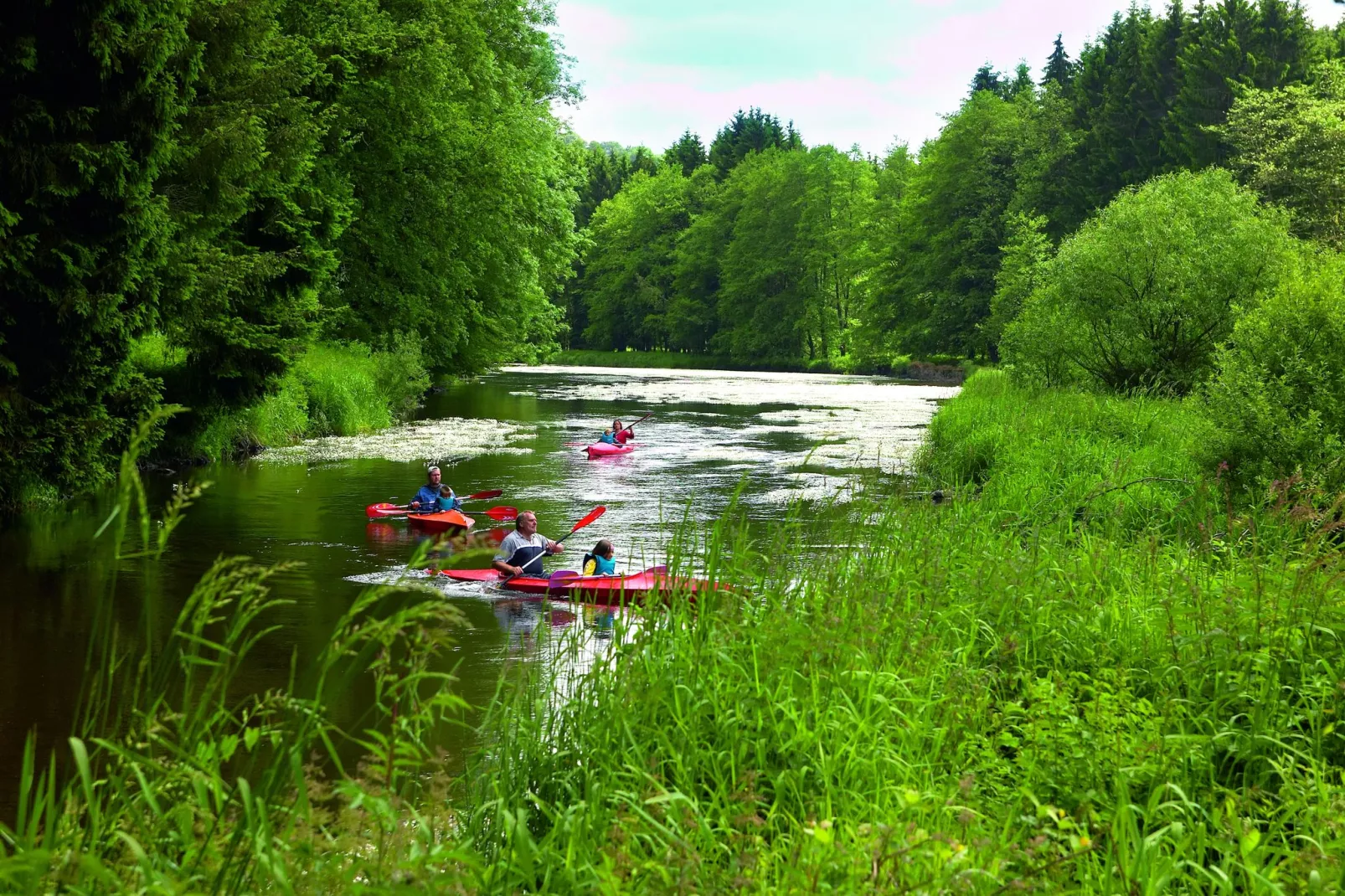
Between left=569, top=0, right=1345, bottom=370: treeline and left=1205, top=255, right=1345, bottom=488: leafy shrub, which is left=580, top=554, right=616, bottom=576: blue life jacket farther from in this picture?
left=569, top=0, right=1345, bottom=370: treeline

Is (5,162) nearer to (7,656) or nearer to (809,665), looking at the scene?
(7,656)

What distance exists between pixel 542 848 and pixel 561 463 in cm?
1735

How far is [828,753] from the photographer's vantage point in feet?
13.9

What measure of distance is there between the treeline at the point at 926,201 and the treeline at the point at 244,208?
2218 cm

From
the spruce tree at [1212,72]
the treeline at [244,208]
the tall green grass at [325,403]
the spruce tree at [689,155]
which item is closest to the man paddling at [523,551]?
the treeline at [244,208]

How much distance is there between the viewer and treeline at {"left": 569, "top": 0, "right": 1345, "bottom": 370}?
45125mm

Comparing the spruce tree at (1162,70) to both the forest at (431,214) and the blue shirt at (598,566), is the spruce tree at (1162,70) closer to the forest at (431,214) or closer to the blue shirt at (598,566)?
the forest at (431,214)

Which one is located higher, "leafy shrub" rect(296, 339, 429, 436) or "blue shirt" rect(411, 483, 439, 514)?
"leafy shrub" rect(296, 339, 429, 436)

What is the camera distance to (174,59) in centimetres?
1290

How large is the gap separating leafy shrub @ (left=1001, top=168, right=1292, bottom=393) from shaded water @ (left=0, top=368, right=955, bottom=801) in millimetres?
3909

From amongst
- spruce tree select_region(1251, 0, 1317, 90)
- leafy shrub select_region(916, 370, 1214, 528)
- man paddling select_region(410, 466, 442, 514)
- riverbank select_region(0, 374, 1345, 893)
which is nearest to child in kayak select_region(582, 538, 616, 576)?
leafy shrub select_region(916, 370, 1214, 528)

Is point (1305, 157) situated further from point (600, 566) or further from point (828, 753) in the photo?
point (828, 753)

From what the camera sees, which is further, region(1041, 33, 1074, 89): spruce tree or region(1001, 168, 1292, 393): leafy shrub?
region(1041, 33, 1074, 89): spruce tree

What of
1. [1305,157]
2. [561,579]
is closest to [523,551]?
[561,579]
